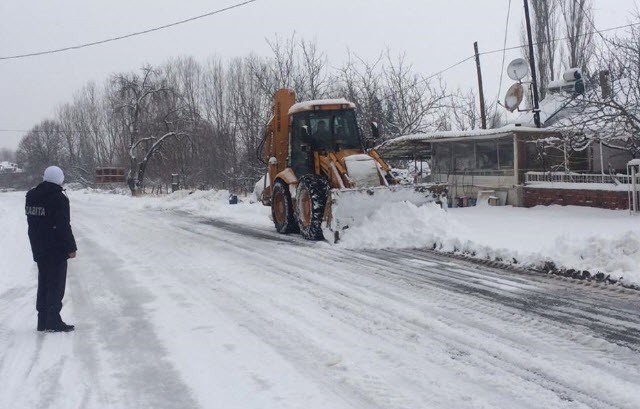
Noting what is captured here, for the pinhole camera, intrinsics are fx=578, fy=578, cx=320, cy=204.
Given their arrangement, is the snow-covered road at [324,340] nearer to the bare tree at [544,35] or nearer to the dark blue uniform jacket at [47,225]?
the dark blue uniform jacket at [47,225]

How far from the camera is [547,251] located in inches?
356

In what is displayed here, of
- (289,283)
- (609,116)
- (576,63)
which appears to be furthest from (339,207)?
(576,63)

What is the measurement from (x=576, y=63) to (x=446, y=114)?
1037 cm

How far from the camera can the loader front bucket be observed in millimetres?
11617

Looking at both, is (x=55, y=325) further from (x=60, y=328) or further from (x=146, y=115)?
(x=146, y=115)

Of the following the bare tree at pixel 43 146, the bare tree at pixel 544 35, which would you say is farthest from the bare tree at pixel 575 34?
the bare tree at pixel 43 146

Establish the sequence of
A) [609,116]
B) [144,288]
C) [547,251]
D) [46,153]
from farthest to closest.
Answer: [46,153] < [609,116] < [547,251] < [144,288]

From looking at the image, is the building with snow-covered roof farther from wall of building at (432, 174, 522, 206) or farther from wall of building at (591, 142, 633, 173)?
wall of building at (591, 142, 633, 173)

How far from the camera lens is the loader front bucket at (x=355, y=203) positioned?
11617 mm

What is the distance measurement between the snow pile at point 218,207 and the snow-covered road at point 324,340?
355 inches

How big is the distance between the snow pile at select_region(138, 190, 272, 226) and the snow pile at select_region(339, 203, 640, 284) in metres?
5.94

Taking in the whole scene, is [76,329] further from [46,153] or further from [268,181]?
[46,153]

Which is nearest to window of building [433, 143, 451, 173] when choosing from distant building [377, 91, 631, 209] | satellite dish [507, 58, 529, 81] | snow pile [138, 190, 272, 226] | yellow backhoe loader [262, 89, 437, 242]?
distant building [377, 91, 631, 209]

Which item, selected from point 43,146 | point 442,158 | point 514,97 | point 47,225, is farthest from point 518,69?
point 43,146
